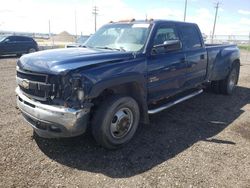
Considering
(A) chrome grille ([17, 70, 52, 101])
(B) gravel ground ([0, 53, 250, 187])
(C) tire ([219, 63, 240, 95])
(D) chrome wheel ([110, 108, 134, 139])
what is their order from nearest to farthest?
(B) gravel ground ([0, 53, 250, 187]) → (A) chrome grille ([17, 70, 52, 101]) → (D) chrome wheel ([110, 108, 134, 139]) → (C) tire ([219, 63, 240, 95])

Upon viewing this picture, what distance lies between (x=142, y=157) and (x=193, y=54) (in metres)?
2.90

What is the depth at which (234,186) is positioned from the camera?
344 centimetres

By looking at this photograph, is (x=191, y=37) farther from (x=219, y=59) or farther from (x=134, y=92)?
(x=134, y=92)

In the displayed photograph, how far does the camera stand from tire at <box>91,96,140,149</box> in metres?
3.89

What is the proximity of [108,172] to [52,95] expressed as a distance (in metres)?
1.25

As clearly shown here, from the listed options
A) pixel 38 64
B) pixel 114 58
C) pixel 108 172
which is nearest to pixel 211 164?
pixel 108 172

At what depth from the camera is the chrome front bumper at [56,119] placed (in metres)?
3.56

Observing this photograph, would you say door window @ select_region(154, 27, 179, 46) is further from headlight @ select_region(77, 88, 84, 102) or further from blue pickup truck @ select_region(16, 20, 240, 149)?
headlight @ select_region(77, 88, 84, 102)

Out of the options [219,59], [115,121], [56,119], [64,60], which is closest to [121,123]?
[115,121]

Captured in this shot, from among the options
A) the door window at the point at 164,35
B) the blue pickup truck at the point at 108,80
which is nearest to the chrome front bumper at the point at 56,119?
the blue pickup truck at the point at 108,80

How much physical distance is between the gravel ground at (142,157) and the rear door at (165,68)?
2.36 ft

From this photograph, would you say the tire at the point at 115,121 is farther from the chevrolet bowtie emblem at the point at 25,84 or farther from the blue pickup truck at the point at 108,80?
the chevrolet bowtie emblem at the point at 25,84

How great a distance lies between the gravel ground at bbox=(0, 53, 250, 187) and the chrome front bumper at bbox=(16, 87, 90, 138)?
46cm

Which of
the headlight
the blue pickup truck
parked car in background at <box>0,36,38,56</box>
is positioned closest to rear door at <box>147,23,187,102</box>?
the blue pickup truck
